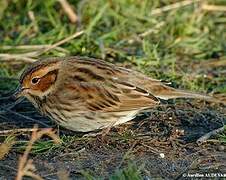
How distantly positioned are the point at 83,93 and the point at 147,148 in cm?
73

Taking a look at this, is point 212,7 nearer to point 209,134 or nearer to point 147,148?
point 209,134

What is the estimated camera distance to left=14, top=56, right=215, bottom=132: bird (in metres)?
6.39

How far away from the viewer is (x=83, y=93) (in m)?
6.48

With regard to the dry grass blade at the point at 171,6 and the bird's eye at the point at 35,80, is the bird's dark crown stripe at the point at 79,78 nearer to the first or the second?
the bird's eye at the point at 35,80

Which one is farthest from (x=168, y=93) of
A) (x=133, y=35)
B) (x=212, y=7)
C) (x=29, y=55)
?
(x=212, y=7)

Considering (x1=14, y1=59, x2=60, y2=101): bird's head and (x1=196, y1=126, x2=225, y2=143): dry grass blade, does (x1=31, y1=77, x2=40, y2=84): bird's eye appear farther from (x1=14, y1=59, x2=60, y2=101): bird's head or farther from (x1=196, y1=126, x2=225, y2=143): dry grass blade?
(x1=196, y1=126, x2=225, y2=143): dry grass blade

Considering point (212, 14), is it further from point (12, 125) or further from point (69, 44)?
point (12, 125)

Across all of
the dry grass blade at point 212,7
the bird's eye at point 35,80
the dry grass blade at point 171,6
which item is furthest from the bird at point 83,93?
the dry grass blade at point 212,7

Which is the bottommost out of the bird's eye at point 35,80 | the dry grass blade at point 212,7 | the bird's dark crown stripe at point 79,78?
the dry grass blade at point 212,7

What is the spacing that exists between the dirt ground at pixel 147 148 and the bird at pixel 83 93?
7.6 inches

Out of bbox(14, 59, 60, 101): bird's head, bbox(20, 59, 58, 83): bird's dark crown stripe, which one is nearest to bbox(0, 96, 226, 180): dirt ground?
bbox(14, 59, 60, 101): bird's head

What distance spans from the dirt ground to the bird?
19cm

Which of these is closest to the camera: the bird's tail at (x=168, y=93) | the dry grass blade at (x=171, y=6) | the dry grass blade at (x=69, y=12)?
the bird's tail at (x=168, y=93)

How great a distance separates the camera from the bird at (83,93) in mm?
6395
